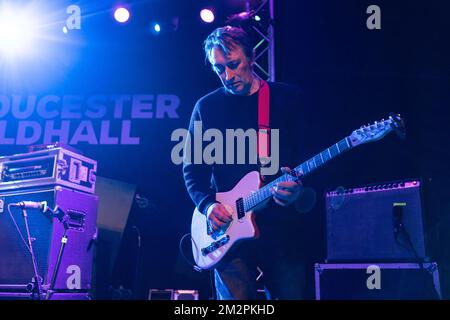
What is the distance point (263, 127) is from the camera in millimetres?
2600

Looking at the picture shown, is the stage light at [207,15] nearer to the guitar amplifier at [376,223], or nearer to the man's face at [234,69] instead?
the man's face at [234,69]

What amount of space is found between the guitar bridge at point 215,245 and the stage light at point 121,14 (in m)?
2.20

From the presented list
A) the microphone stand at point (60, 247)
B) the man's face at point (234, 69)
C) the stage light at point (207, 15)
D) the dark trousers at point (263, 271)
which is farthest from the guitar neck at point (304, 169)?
the stage light at point (207, 15)

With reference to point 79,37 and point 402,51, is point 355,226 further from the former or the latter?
point 79,37

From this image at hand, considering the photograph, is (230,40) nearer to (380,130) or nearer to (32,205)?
(380,130)

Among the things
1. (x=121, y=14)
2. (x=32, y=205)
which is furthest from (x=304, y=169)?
(x=121, y=14)

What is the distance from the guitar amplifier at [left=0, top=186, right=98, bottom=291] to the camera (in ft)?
9.69

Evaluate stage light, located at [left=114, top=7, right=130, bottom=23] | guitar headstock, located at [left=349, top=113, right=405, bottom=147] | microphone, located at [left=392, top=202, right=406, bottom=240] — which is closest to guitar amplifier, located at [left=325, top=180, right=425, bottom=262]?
microphone, located at [left=392, top=202, right=406, bottom=240]

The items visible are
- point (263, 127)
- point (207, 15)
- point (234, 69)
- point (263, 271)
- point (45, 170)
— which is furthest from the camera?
point (207, 15)

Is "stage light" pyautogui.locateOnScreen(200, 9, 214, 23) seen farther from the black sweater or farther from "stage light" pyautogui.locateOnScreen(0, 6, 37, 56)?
"stage light" pyautogui.locateOnScreen(0, 6, 37, 56)

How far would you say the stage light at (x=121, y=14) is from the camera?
3848 mm

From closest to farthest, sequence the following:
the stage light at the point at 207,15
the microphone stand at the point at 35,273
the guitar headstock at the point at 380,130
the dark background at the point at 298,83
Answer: the guitar headstock at the point at 380,130 → the microphone stand at the point at 35,273 → the dark background at the point at 298,83 → the stage light at the point at 207,15

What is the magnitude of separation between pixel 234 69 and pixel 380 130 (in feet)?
3.00

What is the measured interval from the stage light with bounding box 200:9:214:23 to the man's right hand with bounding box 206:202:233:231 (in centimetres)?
182
